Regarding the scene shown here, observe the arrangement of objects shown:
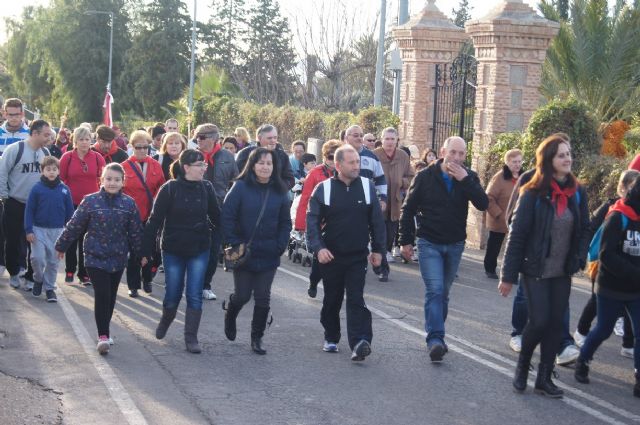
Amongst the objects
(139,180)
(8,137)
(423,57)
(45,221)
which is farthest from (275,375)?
(423,57)

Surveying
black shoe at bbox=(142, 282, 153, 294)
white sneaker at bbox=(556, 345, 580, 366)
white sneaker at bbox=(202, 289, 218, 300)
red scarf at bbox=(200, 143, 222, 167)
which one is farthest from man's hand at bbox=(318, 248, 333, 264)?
red scarf at bbox=(200, 143, 222, 167)

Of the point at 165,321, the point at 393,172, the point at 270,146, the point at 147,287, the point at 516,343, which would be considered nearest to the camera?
the point at 165,321

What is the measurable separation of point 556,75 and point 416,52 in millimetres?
4141

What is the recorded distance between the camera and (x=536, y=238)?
7438 mm

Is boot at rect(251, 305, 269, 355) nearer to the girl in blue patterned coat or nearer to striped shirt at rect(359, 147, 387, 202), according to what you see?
the girl in blue patterned coat

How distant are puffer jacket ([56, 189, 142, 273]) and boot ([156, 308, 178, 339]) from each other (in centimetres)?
54

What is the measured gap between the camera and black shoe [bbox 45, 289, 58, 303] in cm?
1098

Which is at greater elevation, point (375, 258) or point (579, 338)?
point (375, 258)

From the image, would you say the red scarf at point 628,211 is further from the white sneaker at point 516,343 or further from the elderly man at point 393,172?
the elderly man at point 393,172

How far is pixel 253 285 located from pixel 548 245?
2606mm

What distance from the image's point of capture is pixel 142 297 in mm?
11523

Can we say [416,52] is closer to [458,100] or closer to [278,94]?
[458,100]

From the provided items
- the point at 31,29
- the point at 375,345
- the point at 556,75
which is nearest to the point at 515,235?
the point at 375,345

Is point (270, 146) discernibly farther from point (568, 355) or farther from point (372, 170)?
point (568, 355)
